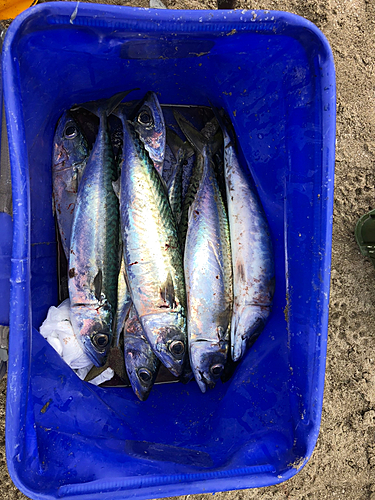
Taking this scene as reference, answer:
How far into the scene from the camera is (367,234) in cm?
230

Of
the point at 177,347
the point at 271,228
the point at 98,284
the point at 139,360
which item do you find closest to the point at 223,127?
the point at 271,228

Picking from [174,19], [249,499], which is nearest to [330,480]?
[249,499]

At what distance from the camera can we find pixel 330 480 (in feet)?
7.84

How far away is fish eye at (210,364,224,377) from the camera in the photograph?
5.77 feet

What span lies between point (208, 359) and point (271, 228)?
0.73 meters

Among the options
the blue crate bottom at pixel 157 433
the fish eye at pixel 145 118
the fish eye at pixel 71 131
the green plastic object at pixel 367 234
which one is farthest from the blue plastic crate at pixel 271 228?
the green plastic object at pixel 367 234

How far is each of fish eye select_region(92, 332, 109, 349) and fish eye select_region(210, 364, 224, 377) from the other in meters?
0.52

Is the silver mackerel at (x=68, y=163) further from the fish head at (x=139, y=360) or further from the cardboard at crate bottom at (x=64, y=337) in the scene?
the fish head at (x=139, y=360)

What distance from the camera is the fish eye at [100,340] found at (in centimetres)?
170

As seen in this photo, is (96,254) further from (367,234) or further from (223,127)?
(367,234)

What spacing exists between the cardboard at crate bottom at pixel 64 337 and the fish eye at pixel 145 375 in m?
0.26

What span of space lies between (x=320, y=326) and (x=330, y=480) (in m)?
1.48

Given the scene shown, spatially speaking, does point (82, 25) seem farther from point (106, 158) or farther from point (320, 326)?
point (320, 326)

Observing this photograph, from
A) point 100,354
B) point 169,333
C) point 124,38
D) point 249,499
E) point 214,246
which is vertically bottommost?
point 249,499
